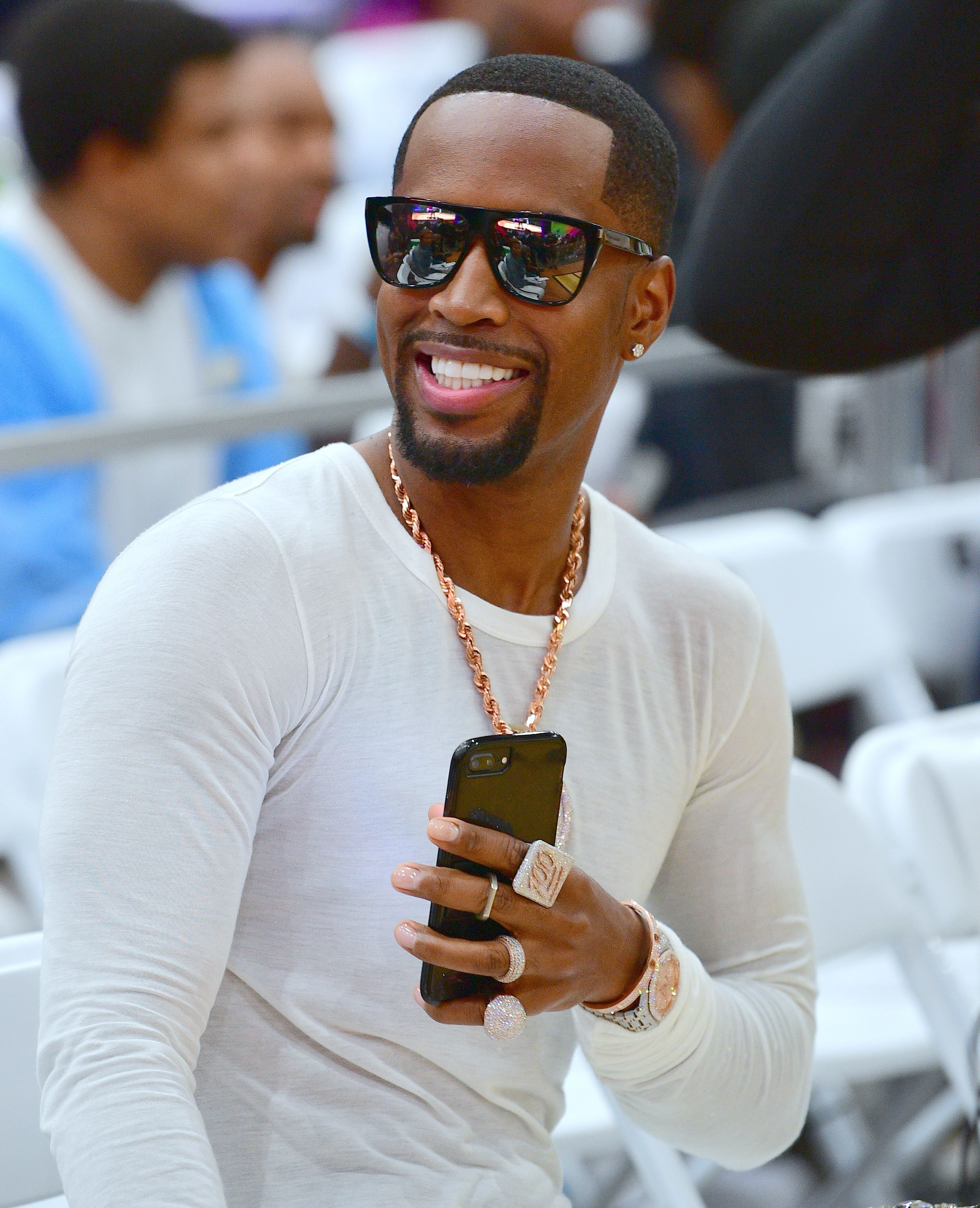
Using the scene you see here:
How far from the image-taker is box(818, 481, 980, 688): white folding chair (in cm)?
307

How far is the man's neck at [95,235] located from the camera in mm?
2941

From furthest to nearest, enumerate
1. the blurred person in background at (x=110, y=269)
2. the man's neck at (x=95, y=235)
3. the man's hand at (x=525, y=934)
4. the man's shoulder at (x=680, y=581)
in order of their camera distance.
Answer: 1. the man's neck at (x=95, y=235)
2. the blurred person in background at (x=110, y=269)
3. the man's shoulder at (x=680, y=581)
4. the man's hand at (x=525, y=934)

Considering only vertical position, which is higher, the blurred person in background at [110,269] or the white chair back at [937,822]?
the blurred person in background at [110,269]

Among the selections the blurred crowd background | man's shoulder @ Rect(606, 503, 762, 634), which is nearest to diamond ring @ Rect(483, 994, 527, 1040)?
man's shoulder @ Rect(606, 503, 762, 634)

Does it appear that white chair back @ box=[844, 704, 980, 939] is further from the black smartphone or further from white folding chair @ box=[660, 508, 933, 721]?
the black smartphone

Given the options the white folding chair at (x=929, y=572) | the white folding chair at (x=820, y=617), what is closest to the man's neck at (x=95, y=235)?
the white folding chair at (x=820, y=617)

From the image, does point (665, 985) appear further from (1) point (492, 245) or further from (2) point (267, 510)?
(1) point (492, 245)

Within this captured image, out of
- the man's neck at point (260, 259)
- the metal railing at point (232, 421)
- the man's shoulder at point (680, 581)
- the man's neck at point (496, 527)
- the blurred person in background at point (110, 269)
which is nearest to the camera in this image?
the man's neck at point (496, 527)

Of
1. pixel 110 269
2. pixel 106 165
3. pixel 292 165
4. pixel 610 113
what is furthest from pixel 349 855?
pixel 292 165

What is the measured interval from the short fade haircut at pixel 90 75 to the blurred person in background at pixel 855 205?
1676mm

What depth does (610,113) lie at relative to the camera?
122 centimetres

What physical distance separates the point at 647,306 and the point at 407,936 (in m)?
0.61

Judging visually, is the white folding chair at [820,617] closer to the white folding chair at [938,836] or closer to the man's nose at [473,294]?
the white folding chair at [938,836]

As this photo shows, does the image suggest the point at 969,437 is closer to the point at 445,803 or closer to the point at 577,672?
the point at 577,672
